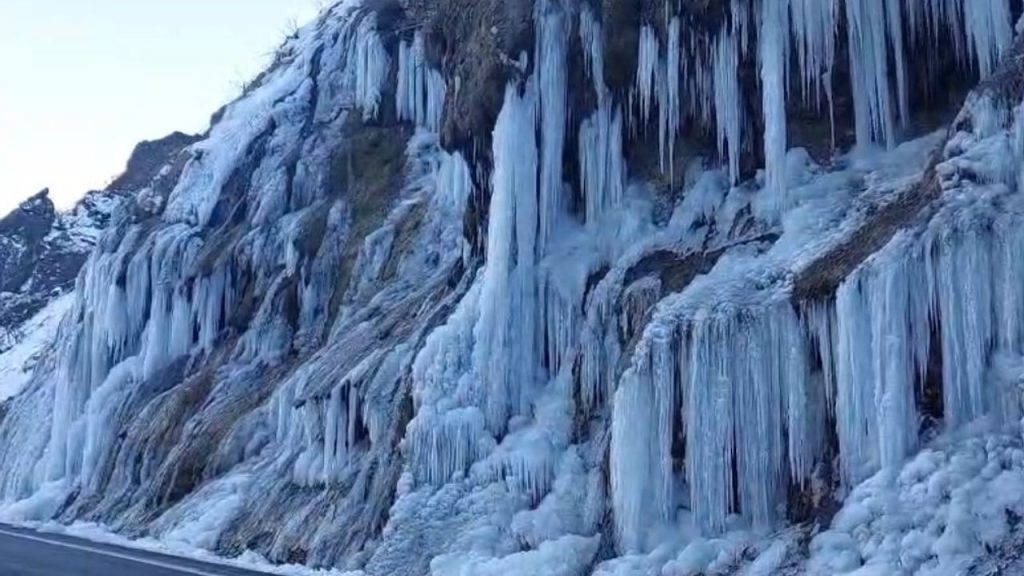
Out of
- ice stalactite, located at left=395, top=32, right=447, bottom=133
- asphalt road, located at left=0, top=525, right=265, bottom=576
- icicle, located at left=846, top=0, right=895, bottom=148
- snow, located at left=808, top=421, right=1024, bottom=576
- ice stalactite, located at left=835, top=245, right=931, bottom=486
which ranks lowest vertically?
asphalt road, located at left=0, top=525, right=265, bottom=576

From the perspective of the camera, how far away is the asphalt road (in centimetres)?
1761

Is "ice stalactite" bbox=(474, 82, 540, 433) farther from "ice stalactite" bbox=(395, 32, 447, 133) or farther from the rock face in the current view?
the rock face

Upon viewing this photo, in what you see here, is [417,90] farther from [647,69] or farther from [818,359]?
[818,359]

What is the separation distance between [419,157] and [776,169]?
14.0m

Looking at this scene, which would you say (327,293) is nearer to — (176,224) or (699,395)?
(176,224)

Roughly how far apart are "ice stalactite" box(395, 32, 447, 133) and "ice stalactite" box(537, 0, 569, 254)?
29.8 feet

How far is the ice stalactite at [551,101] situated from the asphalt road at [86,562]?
23.8 feet

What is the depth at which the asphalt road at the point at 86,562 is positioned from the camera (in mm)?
17609

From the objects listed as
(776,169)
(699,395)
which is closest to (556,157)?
(776,169)

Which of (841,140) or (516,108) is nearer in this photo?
(841,140)

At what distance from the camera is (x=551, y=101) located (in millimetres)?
20234

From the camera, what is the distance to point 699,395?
14.8m

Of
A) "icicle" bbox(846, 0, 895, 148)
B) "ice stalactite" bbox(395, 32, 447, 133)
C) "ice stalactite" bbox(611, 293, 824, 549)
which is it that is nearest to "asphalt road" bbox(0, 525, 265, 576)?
"ice stalactite" bbox(611, 293, 824, 549)

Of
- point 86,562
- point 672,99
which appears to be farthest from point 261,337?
point 672,99
